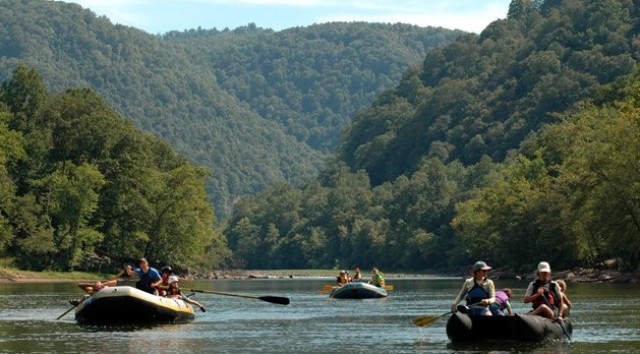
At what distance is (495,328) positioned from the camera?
38031 millimetres

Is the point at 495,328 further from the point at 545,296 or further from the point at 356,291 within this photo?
the point at 356,291

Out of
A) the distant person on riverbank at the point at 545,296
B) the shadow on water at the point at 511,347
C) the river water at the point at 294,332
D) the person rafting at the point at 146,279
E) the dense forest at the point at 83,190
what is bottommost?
the shadow on water at the point at 511,347

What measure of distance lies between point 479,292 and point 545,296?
213 centimetres

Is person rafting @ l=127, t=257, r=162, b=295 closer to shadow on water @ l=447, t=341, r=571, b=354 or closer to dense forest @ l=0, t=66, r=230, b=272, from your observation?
shadow on water @ l=447, t=341, r=571, b=354

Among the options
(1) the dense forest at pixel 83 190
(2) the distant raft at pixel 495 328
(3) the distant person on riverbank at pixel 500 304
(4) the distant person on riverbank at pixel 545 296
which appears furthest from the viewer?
(1) the dense forest at pixel 83 190

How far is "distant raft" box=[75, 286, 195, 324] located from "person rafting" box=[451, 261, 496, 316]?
14.5m

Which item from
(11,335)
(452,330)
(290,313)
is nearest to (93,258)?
(290,313)

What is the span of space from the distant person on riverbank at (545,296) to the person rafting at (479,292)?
123 centimetres

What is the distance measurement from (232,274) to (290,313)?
12342cm

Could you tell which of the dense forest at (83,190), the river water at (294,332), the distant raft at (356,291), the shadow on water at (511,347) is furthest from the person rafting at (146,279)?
the dense forest at (83,190)

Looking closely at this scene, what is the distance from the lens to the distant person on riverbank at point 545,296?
3919cm

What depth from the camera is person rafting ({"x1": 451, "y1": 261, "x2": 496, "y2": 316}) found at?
126 ft

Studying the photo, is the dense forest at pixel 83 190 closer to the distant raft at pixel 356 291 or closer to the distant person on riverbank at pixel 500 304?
the distant raft at pixel 356 291

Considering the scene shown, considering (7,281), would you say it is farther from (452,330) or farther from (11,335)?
(452,330)
